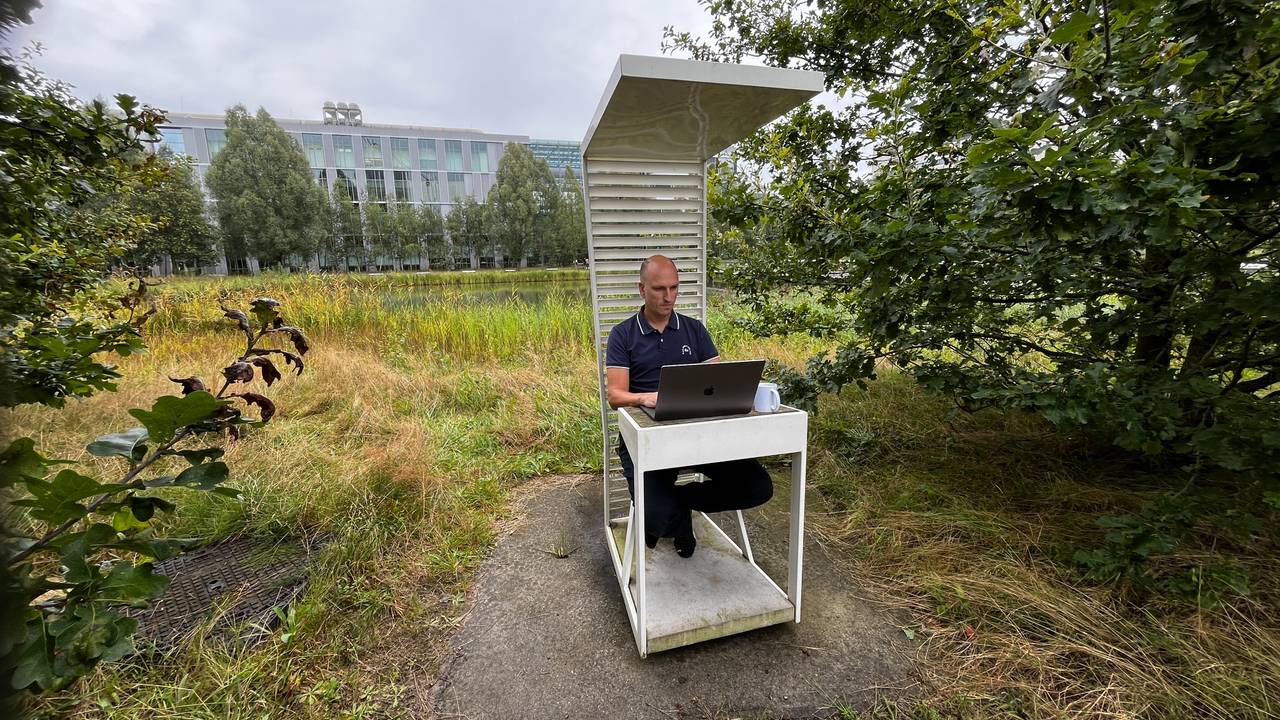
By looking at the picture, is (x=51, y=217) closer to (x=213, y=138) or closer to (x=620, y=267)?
(x=620, y=267)

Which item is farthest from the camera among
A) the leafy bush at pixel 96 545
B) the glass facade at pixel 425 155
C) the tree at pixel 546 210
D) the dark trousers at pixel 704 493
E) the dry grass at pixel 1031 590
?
the glass facade at pixel 425 155

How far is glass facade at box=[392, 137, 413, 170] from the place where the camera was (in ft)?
142

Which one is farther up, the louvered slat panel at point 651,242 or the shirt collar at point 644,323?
the louvered slat panel at point 651,242

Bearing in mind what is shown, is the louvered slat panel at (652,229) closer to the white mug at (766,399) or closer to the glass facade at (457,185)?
the white mug at (766,399)

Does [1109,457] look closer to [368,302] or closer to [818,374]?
[818,374]

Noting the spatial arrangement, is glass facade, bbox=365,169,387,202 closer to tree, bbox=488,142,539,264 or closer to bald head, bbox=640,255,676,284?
tree, bbox=488,142,539,264

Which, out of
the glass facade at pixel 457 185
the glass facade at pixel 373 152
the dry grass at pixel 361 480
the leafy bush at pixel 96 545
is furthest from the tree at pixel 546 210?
the leafy bush at pixel 96 545

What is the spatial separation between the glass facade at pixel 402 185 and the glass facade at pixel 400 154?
1.85 feet

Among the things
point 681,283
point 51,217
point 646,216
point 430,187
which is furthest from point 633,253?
point 430,187

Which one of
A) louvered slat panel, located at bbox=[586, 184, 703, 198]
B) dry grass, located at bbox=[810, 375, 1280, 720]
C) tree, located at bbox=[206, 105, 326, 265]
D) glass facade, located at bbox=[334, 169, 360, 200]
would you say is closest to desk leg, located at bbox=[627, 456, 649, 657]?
dry grass, located at bbox=[810, 375, 1280, 720]

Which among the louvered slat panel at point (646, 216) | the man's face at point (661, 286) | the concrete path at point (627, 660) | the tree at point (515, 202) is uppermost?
the tree at point (515, 202)

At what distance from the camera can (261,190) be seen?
27.5 meters

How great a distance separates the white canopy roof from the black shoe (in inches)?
76.2

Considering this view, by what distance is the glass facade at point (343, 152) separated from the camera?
42000 mm
